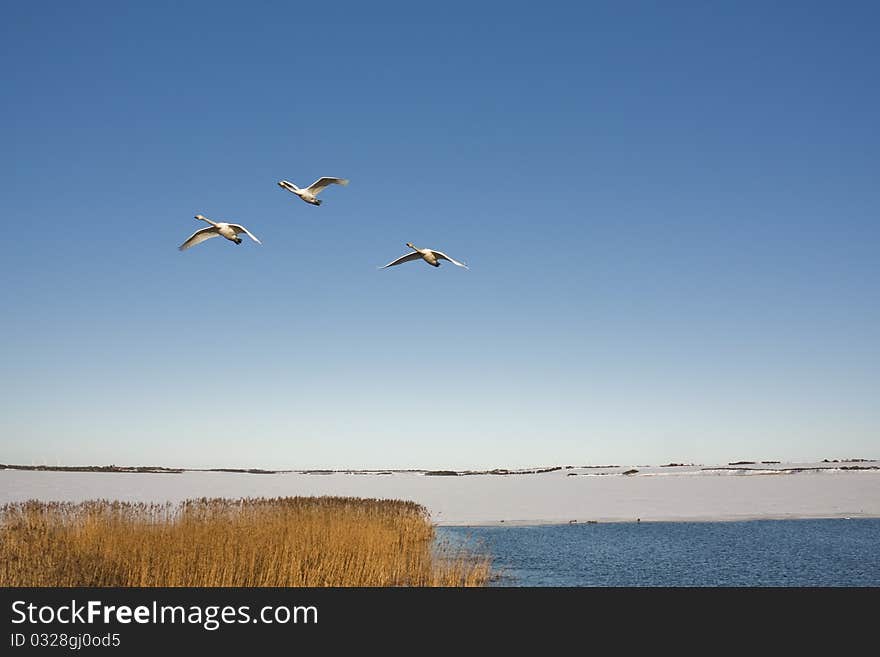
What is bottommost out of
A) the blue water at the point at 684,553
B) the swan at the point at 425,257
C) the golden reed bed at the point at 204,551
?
the blue water at the point at 684,553

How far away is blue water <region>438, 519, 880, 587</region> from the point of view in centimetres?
1571

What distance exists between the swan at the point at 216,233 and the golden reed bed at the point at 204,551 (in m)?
4.55

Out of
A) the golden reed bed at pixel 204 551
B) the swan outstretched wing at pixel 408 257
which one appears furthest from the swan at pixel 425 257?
the golden reed bed at pixel 204 551

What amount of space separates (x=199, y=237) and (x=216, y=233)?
0.29 m

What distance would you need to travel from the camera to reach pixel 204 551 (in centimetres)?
1108

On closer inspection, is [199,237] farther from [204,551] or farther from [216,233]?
[204,551]

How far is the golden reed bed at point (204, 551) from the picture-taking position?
1048cm

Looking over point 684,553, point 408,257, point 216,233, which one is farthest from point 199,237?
point 684,553

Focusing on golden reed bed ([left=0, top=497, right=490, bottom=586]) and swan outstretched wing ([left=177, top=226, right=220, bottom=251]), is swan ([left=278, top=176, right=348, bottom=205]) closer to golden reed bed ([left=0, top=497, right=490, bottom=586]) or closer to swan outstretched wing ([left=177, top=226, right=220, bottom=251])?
swan outstretched wing ([left=177, top=226, right=220, bottom=251])

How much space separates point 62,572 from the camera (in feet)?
34.9

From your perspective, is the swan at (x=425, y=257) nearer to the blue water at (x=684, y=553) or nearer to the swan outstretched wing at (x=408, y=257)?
the swan outstretched wing at (x=408, y=257)
